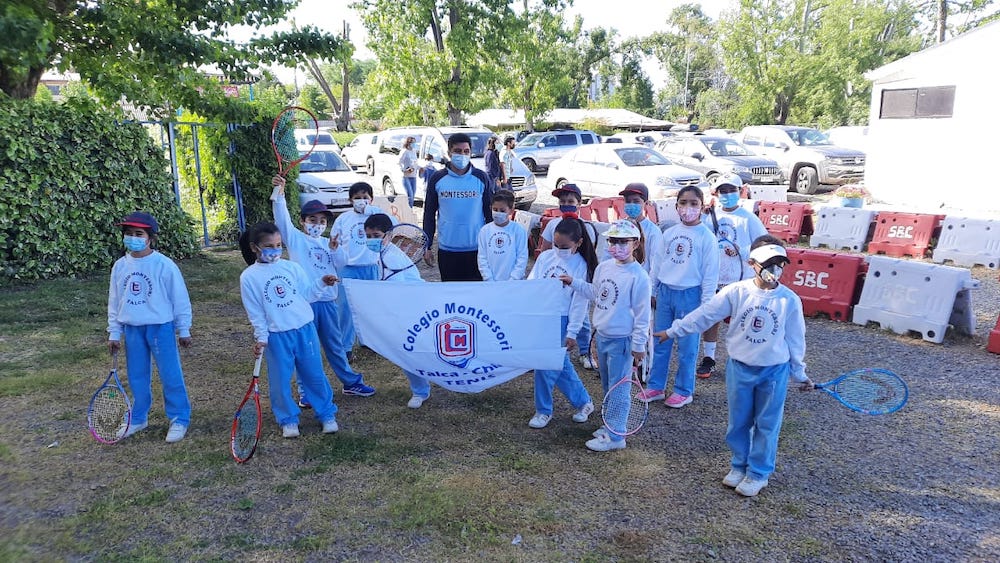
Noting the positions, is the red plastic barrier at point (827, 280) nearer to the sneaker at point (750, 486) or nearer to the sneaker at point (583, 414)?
the sneaker at point (583, 414)

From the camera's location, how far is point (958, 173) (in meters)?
17.0

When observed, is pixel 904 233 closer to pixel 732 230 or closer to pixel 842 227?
pixel 842 227

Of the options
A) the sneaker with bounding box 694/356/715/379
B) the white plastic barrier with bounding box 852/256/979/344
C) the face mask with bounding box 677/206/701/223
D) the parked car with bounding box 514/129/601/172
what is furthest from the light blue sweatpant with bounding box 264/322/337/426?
the parked car with bounding box 514/129/601/172

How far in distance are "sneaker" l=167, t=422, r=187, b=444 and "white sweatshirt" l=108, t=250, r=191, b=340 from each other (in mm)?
786

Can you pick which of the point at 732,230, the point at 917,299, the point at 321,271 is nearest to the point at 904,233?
the point at 917,299

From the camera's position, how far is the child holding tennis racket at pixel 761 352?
431cm

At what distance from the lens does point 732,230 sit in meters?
6.68

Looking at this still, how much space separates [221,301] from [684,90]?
64170mm

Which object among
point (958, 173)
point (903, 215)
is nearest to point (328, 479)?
point (903, 215)

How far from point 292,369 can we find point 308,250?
4.43 ft

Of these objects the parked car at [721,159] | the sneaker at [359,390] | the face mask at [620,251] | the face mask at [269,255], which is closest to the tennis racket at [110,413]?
the face mask at [269,255]

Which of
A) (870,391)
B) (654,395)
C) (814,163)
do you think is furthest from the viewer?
(814,163)

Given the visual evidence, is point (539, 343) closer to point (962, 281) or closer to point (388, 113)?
point (962, 281)

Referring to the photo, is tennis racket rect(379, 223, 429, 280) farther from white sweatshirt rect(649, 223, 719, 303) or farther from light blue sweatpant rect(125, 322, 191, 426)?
white sweatshirt rect(649, 223, 719, 303)
